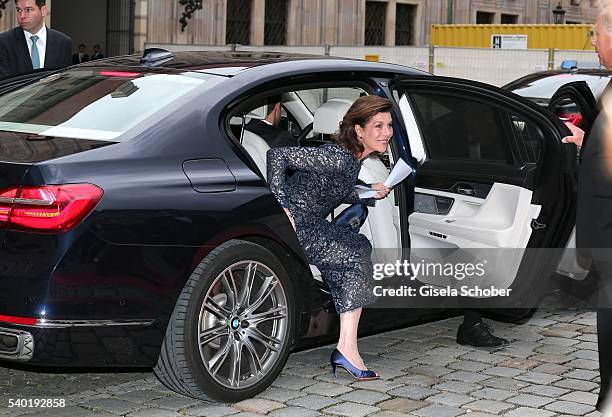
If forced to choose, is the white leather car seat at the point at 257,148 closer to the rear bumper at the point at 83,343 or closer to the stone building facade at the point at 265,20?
the rear bumper at the point at 83,343

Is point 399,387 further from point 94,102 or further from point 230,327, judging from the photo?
point 94,102

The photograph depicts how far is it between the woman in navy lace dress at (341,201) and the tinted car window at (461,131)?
3.05ft

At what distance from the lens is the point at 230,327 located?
5.21m

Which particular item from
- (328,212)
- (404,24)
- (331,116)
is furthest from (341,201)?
(404,24)

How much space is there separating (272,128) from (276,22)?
33.2m

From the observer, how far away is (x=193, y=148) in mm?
5102

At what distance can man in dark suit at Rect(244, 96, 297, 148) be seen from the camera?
260 inches

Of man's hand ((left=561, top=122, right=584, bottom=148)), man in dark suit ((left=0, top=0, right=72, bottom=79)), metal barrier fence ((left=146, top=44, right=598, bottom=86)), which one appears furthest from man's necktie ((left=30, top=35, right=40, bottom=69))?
metal barrier fence ((left=146, top=44, right=598, bottom=86))

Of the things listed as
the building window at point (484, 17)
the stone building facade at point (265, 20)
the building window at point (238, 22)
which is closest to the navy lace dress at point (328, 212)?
the stone building facade at point (265, 20)

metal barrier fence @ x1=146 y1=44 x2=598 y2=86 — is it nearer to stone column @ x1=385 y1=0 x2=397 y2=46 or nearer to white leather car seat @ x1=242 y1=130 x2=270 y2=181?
stone column @ x1=385 y1=0 x2=397 y2=46

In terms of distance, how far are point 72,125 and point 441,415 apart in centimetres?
210

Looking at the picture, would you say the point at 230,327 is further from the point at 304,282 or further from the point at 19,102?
the point at 19,102

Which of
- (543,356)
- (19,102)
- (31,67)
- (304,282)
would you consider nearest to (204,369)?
(304,282)

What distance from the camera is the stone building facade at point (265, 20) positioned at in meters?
35.0
